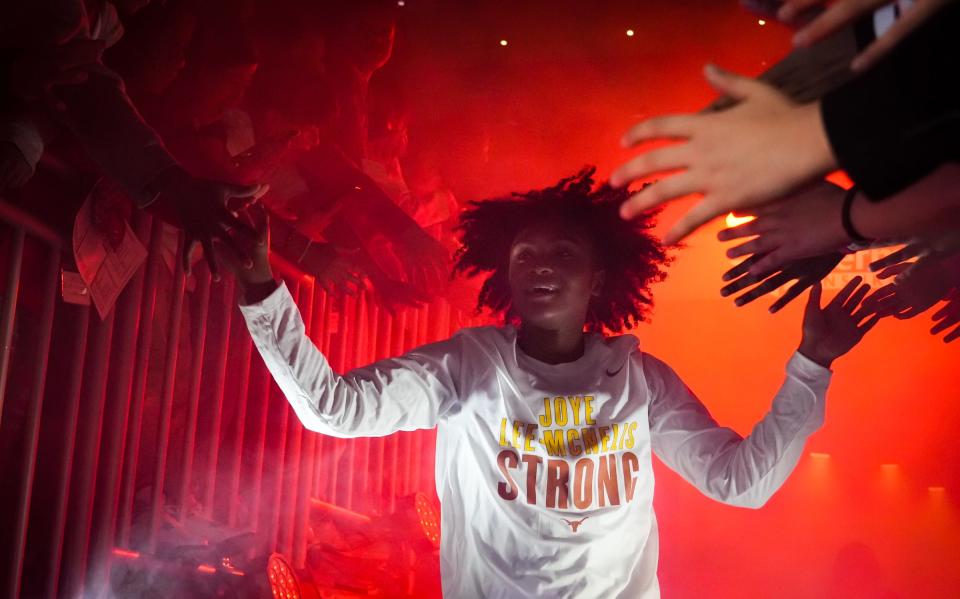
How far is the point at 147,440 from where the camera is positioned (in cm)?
249

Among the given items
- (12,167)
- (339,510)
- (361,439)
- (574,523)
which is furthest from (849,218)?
(361,439)

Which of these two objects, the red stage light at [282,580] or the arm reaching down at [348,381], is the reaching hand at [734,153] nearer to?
the arm reaching down at [348,381]

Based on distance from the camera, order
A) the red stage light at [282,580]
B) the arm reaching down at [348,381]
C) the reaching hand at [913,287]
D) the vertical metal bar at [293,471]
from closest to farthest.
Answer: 1. the arm reaching down at [348,381]
2. the reaching hand at [913,287]
3. the red stage light at [282,580]
4. the vertical metal bar at [293,471]

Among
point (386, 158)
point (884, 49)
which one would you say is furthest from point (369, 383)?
point (386, 158)

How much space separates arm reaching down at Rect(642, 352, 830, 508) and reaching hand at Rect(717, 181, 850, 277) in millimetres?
623

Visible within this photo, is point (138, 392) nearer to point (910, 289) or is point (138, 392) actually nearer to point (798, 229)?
point (798, 229)

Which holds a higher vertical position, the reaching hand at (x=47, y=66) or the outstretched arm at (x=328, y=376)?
the reaching hand at (x=47, y=66)

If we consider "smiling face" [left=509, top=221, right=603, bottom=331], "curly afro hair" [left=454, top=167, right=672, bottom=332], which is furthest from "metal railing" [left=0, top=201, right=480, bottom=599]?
"smiling face" [left=509, top=221, right=603, bottom=331]

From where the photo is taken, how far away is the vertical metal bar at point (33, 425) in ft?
5.58

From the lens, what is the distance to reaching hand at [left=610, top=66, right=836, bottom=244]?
1015 mm

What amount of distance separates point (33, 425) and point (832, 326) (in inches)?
88.7

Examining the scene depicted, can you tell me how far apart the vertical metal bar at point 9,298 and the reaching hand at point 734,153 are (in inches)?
58.7

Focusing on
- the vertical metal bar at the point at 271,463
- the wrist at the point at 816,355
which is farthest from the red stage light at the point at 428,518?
the wrist at the point at 816,355

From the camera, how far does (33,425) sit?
1751 mm
